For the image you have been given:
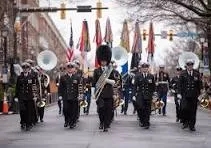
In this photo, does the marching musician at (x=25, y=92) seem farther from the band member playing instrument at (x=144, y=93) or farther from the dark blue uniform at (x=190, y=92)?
the dark blue uniform at (x=190, y=92)

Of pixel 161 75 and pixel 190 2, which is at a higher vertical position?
pixel 190 2

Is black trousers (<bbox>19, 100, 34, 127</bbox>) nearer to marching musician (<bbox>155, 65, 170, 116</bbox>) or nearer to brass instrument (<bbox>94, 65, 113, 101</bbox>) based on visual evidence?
brass instrument (<bbox>94, 65, 113, 101</bbox>)

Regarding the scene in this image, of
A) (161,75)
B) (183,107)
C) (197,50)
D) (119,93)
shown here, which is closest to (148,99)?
(183,107)

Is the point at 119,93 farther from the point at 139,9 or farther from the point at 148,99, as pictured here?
the point at 139,9

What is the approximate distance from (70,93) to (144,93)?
7.13 ft

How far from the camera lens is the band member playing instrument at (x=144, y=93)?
21.2m

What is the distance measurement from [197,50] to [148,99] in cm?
5953

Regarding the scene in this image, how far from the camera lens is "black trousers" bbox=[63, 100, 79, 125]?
823 inches

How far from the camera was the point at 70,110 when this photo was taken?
20984 millimetres

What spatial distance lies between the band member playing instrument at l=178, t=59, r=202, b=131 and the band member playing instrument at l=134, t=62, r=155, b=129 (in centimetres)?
107

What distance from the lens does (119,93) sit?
2547 cm

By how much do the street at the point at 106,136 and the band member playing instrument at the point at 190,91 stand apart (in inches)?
19.4

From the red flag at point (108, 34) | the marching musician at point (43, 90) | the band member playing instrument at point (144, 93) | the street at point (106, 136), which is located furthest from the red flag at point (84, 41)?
the band member playing instrument at point (144, 93)

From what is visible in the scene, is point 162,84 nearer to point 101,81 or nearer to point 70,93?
point 70,93
